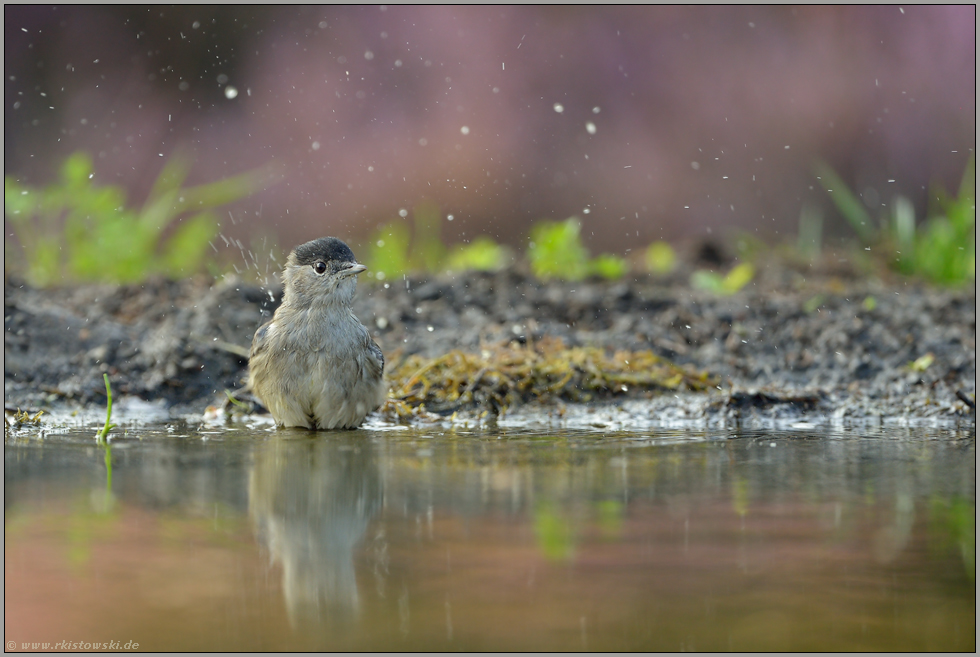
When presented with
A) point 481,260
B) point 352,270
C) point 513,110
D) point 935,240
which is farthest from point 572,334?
point 513,110

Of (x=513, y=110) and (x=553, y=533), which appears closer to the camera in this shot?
(x=553, y=533)

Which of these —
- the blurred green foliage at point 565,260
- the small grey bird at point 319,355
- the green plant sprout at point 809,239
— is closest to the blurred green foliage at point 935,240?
the green plant sprout at point 809,239

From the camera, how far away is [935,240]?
8469mm

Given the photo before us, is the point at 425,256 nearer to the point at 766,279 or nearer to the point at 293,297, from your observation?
the point at 766,279

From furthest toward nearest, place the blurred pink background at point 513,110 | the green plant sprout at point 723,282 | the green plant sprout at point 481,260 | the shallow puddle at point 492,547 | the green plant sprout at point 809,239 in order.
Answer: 1. the blurred pink background at point 513,110
2. the green plant sprout at point 809,239
3. the green plant sprout at point 481,260
4. the green plant sprout at point 723,282
5. the shallow puddle at point 492,547

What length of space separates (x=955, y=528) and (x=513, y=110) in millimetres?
9330

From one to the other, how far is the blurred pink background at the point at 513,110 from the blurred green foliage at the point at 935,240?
146cm

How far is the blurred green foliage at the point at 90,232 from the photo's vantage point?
840 centimetres

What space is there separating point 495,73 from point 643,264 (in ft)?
11.2

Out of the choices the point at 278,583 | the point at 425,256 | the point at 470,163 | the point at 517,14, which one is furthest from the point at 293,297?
the point at 517,14

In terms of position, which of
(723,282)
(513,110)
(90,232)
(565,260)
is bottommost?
(723,282)

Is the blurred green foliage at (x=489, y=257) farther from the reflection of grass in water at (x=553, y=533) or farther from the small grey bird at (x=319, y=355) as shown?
the reflection of grass in water at (x=553, y=533)

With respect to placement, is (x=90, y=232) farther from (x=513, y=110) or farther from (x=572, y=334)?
(x=513, y=110)

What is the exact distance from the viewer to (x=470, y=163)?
37.7 ft
